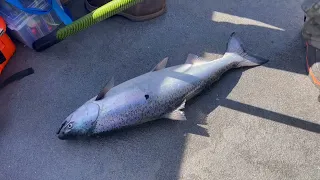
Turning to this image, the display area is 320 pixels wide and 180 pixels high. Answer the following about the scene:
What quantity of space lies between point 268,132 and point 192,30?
1029 millimetres

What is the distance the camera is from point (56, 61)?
8.43 feet

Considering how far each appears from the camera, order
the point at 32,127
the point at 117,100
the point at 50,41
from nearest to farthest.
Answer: the point at 117,100, the point at 32,127, the point at 50,41

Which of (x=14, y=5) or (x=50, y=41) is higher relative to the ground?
(x=14, y=5)

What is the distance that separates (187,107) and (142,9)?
3.10ft

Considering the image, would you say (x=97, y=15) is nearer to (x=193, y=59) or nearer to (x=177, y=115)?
(x=193, y=59)

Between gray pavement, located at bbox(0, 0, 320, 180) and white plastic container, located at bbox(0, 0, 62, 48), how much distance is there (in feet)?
0.47

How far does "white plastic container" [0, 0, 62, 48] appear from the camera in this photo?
8.07 feet

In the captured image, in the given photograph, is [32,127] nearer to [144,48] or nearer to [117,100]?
[117,100]

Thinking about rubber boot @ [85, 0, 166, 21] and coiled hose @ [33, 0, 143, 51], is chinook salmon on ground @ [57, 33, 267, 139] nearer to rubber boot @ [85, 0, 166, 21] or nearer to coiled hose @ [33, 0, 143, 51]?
coiled hose @ [33, 0, 143, 51]

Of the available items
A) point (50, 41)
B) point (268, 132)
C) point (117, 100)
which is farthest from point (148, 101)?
point (50, 41)

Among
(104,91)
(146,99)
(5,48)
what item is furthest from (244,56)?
(5,48)

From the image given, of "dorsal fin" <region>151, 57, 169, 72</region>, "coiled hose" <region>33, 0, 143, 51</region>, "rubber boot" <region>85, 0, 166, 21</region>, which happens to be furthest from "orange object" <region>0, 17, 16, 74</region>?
"dorsal fin" <region>151, 57, 169, 72</region>

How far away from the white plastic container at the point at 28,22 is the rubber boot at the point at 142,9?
0.33m

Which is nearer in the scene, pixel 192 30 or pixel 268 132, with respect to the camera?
pixel 268 132
